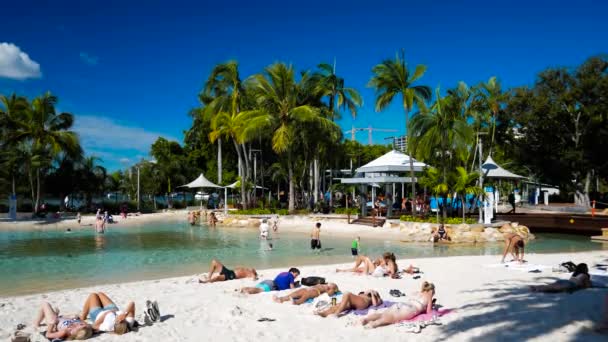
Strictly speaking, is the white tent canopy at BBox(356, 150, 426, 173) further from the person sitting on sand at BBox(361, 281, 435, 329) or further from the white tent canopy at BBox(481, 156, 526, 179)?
the person sitting on sand at BBox(361, 281, 435, 329)

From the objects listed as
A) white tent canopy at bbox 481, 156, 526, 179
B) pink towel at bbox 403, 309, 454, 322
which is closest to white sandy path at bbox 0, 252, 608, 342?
pink towel at bbox 403, 309, 454, 322

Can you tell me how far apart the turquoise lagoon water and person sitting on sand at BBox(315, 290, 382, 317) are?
6.79m

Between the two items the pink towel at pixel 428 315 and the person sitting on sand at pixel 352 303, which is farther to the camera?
the person sitting on sand at pixel 352 303

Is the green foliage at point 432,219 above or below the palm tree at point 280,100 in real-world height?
below

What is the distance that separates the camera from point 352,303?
8.16 meters

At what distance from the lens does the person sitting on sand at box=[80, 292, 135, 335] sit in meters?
7.34

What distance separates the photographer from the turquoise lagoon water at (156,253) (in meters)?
13.3

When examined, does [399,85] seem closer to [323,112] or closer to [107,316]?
[323,112]

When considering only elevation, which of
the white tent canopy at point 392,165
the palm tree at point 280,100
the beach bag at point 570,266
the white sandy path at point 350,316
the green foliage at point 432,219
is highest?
the palm tree at point 280,100

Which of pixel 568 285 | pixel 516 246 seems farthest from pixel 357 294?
pixel 516 246

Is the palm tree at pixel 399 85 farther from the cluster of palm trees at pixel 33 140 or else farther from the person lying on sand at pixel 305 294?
the cluster of palm trees at pixel 33 140

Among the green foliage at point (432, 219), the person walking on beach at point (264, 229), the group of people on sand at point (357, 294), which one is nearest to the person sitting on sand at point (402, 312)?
the group of people on sand at point (357, 294)

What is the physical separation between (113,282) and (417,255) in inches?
416

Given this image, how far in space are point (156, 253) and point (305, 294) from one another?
10.9m
